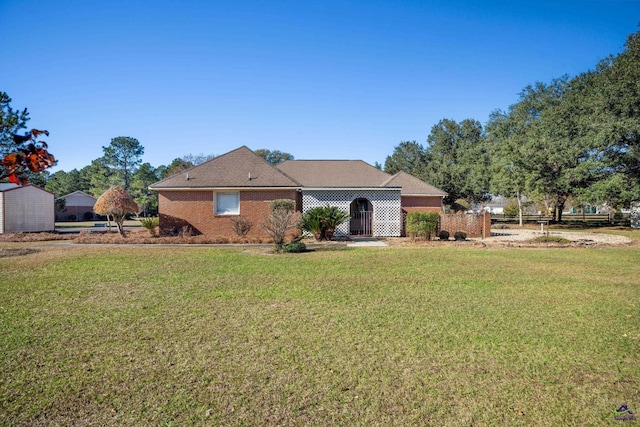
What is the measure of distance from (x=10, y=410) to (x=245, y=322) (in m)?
3.21

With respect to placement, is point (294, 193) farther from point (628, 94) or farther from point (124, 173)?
point (124, 173)

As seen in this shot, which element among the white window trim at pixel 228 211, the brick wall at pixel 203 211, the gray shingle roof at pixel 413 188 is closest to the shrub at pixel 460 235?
the gray shingle roof at pixel 413 188

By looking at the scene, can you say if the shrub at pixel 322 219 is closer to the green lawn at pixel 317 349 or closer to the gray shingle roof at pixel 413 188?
the gray shingle roof at pixel 413 188

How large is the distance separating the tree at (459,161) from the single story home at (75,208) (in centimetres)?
4963

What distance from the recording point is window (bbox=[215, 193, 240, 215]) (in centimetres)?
2152

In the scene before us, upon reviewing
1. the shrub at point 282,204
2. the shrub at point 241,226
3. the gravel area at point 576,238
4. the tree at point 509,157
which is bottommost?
the gravel area at point 576,238

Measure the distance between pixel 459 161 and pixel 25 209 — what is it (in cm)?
4534

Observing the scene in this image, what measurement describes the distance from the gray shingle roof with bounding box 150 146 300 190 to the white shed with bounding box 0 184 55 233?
1541cm

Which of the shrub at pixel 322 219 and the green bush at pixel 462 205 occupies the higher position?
the green bush at pixel 462 205

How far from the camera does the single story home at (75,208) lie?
51781 mm

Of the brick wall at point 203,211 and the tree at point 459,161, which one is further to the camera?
the tree at point 459,161

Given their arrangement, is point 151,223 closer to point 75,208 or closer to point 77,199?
point 75,208

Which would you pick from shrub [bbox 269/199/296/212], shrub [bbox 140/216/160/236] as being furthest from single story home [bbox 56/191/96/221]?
shrub [bbox 269/199/296/212]

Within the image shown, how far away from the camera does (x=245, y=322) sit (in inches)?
248
